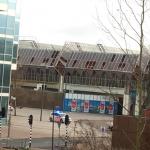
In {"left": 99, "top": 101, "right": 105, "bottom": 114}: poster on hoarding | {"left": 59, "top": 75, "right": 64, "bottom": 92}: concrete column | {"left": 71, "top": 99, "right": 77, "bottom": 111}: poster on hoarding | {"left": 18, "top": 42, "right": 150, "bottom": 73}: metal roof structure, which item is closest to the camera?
{"left": 99, "top": 101, "right": 105, "bottom": 114}: poster on hoarding

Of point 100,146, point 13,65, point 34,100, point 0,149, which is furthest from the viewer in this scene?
point 34,100

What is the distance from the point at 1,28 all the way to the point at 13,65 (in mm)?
5070

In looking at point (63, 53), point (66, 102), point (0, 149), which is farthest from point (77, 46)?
point (0, 149)

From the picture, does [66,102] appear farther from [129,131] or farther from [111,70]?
[129,131]

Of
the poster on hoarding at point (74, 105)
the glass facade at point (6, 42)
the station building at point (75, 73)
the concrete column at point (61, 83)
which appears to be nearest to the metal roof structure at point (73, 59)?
the station building at point (75, 73)

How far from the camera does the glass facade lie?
52438 millimetres

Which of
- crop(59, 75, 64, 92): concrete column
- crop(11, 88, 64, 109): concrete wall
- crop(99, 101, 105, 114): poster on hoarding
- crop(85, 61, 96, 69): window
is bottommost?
crop(99, 101, 105, 114): poster on hoarding

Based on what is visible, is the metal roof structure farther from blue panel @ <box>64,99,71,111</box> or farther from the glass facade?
the glass facade

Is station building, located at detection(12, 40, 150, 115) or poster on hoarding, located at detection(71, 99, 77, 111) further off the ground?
station building, located at detection(12, 40, 150, 115)

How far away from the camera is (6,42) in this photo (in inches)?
2084

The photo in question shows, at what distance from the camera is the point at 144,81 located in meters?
11.5

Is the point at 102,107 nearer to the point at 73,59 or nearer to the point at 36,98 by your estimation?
the point at 36,98

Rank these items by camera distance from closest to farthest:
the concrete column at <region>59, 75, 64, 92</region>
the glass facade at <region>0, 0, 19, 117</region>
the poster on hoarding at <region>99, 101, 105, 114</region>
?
the glass facade at <region>0, 0, 19, 117</region> < the poster on hoarding at <region>99, 101, 105, 114</region> < the concrete column at <region>59, 75, 64, 92</region>

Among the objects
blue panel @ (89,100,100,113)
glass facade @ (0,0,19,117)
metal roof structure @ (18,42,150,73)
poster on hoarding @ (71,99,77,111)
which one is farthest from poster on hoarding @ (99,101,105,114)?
glass facade @ (0,0,19,117)
